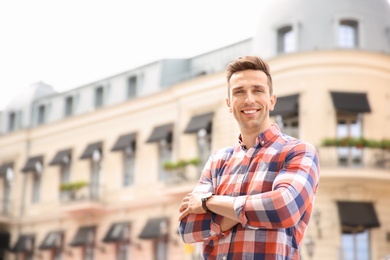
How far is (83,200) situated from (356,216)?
9.85 m

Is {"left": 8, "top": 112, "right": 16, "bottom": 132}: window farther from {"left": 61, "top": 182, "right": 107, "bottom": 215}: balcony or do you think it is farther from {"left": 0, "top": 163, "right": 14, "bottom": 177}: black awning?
{"left": 61, "top": 182, "right": 107, "bottom": 215}: balcony

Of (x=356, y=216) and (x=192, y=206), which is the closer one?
(x=192, y=206)

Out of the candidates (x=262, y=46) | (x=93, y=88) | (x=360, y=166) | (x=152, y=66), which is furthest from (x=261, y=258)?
(x=93, y=88)

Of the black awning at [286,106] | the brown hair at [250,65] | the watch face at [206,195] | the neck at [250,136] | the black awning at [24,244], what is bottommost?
the watch face at [206,195]

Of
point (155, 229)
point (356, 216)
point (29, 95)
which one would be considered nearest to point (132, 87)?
point (155, 229)

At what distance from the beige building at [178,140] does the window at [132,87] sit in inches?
1.7

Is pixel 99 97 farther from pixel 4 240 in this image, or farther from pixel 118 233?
pixel 4 240

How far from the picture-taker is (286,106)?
17641 millimetres

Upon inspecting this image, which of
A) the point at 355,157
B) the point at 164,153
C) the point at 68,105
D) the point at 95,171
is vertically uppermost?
the point at 68,105

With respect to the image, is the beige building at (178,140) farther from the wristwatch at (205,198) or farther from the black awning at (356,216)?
the wristwatch at (205,198)

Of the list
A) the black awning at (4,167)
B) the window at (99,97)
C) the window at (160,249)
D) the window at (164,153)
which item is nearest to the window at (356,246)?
the window at (160,249)

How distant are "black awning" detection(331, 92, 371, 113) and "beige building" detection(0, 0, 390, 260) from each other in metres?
0.03

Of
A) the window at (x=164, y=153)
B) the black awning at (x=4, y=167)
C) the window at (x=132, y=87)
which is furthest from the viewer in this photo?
the black awning at (x=4, y=167)

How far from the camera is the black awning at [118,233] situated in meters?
21.8
